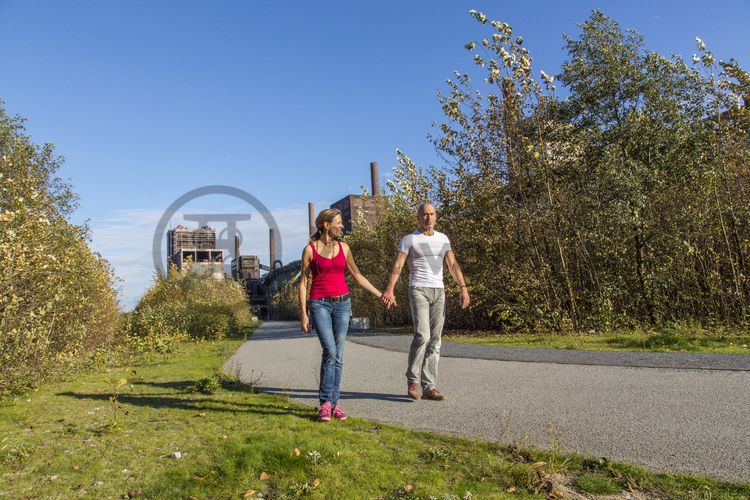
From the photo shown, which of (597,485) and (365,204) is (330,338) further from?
(365,204)

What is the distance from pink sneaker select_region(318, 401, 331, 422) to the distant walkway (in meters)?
4.38

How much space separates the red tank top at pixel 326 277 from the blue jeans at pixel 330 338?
0.31 ft

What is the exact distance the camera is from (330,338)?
211 inches

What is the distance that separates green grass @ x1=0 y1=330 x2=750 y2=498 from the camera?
11.1 feet

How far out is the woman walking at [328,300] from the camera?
5.31 metres

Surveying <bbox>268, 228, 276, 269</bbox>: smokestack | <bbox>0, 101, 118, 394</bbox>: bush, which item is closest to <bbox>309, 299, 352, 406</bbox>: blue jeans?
<bbox>0, 101, 118, 394</bbox>: bush

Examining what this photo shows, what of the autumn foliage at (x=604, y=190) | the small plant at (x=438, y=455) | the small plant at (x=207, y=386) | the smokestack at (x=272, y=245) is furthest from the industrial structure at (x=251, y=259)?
the small plant at (x=438, y=455)

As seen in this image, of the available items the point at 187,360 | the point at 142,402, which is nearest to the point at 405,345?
the point at 187,360

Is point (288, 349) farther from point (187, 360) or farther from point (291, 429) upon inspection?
point (291, 429)

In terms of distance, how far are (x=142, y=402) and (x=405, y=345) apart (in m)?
6.87

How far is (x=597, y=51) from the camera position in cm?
1454

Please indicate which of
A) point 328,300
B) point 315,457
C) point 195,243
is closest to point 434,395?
point 328,300

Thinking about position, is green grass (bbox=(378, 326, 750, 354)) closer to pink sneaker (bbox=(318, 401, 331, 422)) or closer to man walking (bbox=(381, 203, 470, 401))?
man walking (bbox=(381, 203, 470, 401))

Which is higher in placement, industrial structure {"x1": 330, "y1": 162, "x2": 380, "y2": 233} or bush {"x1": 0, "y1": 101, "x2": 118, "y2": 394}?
industrial structure {"x1": 330, "y1": 162, "x2": 380, "y2": 233}
